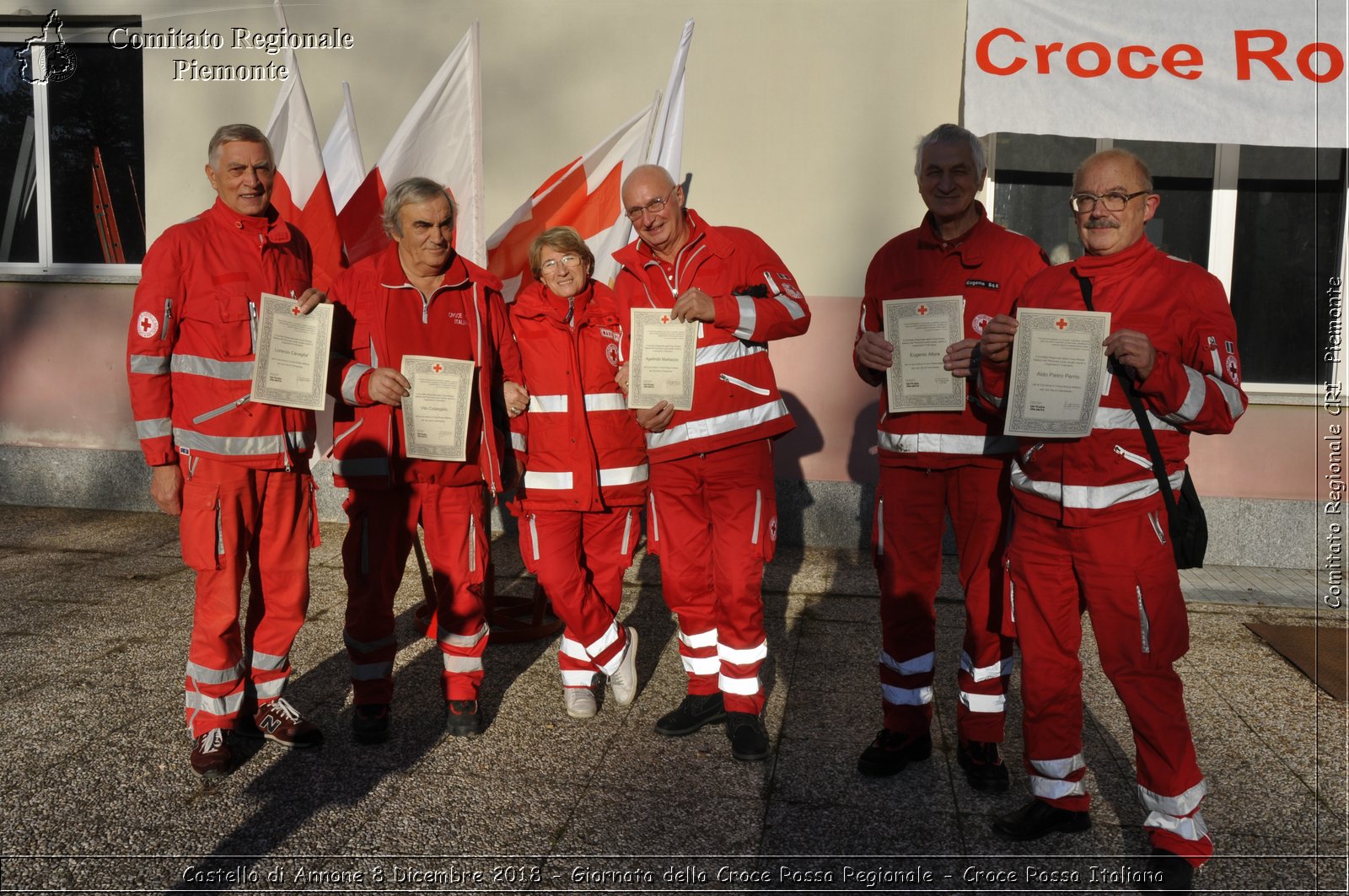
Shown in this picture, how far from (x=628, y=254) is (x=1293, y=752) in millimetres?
3193

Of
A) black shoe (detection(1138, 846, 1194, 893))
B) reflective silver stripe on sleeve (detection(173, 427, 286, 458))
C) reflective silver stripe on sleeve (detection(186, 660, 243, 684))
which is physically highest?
reflective silver stripe on sleeve (detection(173, 427, 286, 458))

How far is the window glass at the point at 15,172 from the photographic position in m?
8.39

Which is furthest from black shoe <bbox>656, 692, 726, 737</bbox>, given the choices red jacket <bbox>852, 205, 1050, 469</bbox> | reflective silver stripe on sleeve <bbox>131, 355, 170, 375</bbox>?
reflective silver stripe on sleeve <bbox>131, 355, 170, 375</bbox>

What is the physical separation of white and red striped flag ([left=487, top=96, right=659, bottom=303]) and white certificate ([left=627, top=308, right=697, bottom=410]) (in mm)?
2021

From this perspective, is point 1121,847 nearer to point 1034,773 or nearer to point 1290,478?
point 1034,773

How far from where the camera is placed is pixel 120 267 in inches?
322

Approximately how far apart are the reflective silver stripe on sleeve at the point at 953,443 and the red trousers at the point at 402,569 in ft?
5.44

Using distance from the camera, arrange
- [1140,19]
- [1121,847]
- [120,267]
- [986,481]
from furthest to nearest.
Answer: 1. [120,267]
2. [1140,19]
3. [986,481]
4. [1121,847]

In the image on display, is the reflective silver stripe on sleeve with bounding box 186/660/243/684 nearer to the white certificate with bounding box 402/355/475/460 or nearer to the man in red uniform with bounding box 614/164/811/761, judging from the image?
the white certificate with bounding box 402/355/475/460

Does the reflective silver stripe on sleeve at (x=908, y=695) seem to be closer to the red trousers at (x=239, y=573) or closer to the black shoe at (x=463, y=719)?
the black shoe at (x=463, y=719)

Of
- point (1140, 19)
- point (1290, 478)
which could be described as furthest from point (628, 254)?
point (1290, 478)

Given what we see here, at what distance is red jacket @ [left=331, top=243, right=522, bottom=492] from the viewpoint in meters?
4.04

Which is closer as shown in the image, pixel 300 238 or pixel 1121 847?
pixel 1121 847

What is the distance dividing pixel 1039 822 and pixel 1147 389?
140 cm
